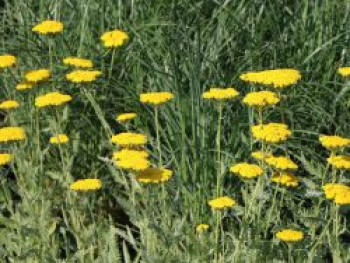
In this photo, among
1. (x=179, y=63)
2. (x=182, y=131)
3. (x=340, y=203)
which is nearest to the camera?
(x=340, y=203)

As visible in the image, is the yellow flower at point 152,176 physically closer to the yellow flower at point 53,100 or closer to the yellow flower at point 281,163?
the yellow flower at point 281,163

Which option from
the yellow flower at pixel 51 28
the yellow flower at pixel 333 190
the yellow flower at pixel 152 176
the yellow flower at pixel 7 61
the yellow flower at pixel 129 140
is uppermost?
the yellow flower at pixel 51 28

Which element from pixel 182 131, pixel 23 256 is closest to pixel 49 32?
pixel 182 131

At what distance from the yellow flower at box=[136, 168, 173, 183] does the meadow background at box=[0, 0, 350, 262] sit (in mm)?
544

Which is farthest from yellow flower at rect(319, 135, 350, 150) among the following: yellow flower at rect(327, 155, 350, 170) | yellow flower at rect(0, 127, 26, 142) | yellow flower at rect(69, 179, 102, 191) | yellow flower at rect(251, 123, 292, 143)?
yellow flower at rect(0, 127, 26, 142)

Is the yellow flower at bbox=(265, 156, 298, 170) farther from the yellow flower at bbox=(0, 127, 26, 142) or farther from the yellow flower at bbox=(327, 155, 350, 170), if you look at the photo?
the yellow flower at bbox=(0, 127, 26, 142)

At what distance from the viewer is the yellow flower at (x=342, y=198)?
2662mm

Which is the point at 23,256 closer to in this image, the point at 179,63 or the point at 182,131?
the point at 182,131

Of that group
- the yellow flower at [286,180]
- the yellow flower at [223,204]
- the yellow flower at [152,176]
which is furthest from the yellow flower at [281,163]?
the yellow flower at [152,176]

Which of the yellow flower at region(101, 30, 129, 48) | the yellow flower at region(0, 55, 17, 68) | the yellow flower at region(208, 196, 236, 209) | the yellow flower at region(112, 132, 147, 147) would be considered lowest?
the yellow flower at region(208, 196, 236, 209)

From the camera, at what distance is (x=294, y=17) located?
179 inches

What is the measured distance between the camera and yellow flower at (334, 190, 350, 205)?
2662 mm

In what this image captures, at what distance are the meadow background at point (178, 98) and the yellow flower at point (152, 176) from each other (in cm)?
54

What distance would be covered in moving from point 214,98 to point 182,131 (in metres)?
0.60
